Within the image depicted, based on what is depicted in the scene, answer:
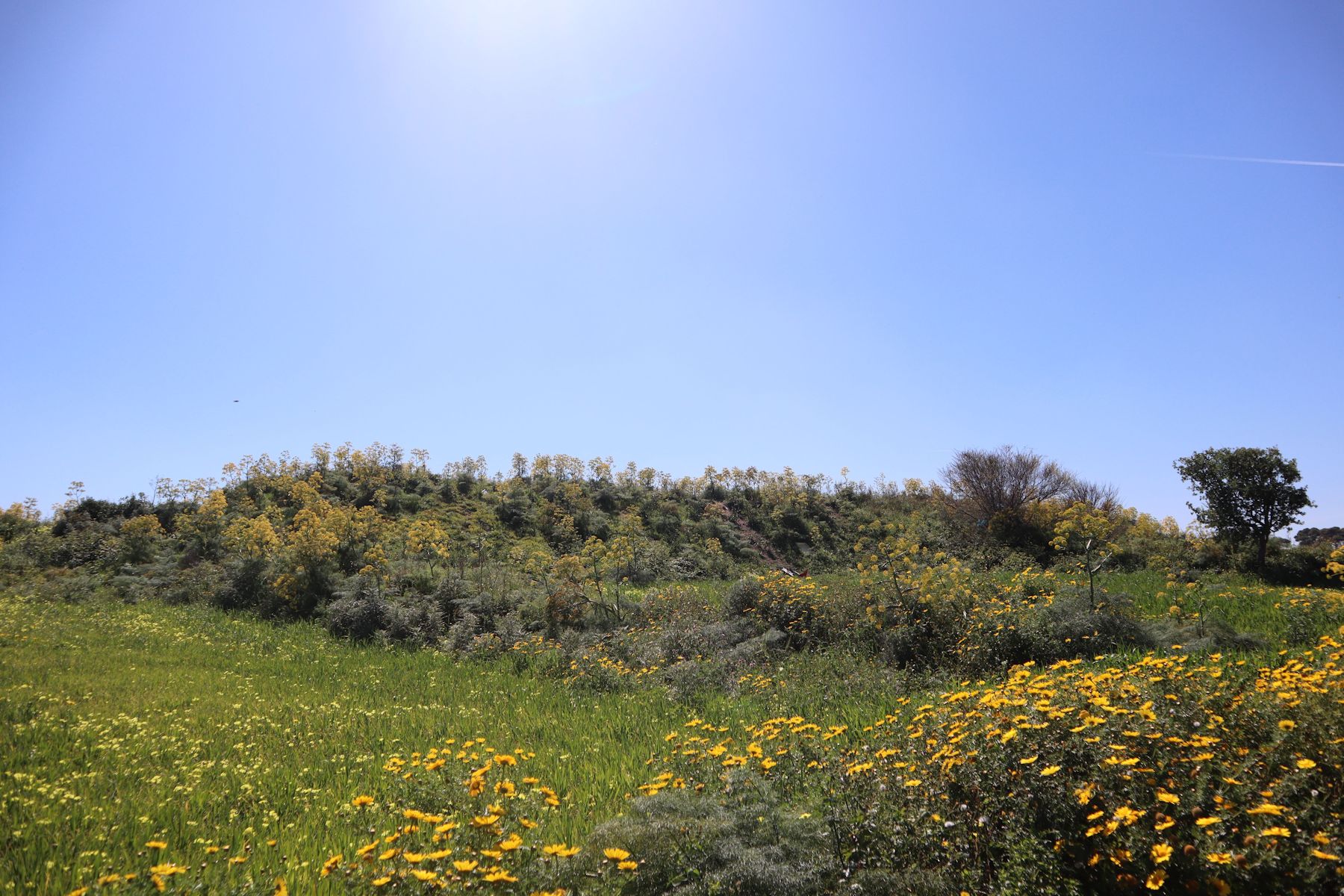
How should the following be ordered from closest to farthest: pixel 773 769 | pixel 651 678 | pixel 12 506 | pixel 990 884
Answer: pixel 990 884, pixel 773 769, pixel 651 678, pixel 12 506

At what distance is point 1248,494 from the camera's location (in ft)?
68.6

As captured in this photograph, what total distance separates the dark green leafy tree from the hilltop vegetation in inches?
61.8

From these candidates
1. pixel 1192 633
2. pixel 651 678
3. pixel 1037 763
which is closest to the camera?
pixel 1037 763

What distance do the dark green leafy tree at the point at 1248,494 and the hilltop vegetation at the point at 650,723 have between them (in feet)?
5.15

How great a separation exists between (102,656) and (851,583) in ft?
42.8

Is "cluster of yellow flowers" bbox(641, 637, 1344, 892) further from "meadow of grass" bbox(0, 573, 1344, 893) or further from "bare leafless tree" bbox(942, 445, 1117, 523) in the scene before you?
"bare leafless tree" bbox(942, 445, 1117, 523)

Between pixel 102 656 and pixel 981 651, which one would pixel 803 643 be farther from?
pixel 102 656

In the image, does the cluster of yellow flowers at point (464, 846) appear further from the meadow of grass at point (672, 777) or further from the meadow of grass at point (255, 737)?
the meadow of grass at point (255, 737)

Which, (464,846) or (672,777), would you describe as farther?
(672,777)

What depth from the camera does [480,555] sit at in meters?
18.3

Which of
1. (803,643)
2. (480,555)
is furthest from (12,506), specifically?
(803,643)

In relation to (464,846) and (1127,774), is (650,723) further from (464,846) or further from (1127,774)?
(1127,774)

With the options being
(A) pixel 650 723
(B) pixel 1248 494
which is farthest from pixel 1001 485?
(A) pixel 650 723

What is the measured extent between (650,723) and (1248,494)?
2409 centimetres
